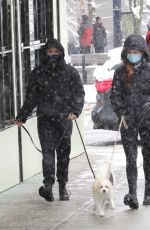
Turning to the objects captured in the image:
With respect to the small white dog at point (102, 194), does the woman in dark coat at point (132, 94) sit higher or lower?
higher

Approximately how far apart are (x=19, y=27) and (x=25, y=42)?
1.33 feet

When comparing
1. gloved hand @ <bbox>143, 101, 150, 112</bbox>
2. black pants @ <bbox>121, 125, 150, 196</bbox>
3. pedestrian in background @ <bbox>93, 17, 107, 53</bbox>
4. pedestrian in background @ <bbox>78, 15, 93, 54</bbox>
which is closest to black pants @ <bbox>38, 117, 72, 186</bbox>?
black pants @ <bbox>121, 125, 150, 196</bbox>

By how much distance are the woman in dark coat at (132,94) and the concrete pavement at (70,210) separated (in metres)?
0.47

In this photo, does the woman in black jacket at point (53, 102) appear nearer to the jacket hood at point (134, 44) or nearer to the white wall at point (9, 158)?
the jacket hood at point (134, 44)

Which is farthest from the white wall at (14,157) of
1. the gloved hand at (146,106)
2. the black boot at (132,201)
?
the gloved hand at (146,106)

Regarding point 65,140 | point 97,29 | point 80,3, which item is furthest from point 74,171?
point 80,3

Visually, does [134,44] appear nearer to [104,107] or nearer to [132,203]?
[132,203]

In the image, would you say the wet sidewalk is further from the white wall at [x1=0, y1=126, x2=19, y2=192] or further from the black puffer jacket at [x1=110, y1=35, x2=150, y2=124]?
the black puffer jacket at [x1=110, y1=35, x2=150, y2=124]

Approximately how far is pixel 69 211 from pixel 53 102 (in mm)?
1279

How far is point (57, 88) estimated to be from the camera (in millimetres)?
11133

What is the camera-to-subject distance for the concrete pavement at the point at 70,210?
9.73 m

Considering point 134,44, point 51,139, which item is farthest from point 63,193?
point 134,44

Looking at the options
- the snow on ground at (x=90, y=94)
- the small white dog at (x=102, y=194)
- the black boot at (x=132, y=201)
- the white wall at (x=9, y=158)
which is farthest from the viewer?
the snow on ground at (x=90, y=94)

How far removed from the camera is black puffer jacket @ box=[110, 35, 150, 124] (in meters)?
10.6
